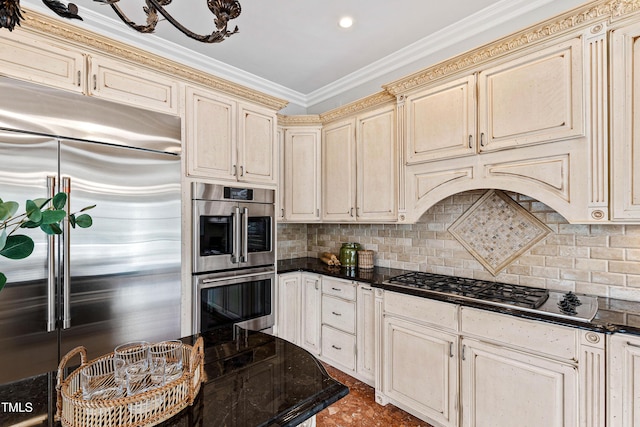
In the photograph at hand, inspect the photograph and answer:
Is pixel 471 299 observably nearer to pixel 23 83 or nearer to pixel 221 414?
pixel 221 414

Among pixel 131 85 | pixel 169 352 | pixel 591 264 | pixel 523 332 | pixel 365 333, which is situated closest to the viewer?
pixel 169 352

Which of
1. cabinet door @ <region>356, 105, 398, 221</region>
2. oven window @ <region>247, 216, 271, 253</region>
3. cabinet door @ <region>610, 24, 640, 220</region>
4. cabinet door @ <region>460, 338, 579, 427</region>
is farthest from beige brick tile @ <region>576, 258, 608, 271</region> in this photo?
oven window @ <region>247, 216, 271, 253</region>

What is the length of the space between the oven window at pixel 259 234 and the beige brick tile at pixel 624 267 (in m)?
2.40

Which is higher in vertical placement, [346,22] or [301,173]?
[346,22]

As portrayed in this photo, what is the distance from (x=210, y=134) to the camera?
243 centimetres

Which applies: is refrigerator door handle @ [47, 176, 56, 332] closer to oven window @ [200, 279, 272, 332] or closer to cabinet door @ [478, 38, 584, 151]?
oven window @ [200, 279, 272, 332]

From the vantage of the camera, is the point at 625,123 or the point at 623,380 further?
the point at 625,123

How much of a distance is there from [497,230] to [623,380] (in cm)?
111

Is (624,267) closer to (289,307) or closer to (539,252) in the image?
(539,252)

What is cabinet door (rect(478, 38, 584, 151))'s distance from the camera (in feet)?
5.61

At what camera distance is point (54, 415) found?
82 centimetres

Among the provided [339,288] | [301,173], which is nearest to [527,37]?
[301,173]

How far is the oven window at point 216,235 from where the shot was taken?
233 centimetres

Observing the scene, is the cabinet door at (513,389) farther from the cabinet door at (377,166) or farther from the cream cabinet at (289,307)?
→ the cream cabinet at (289,307)
